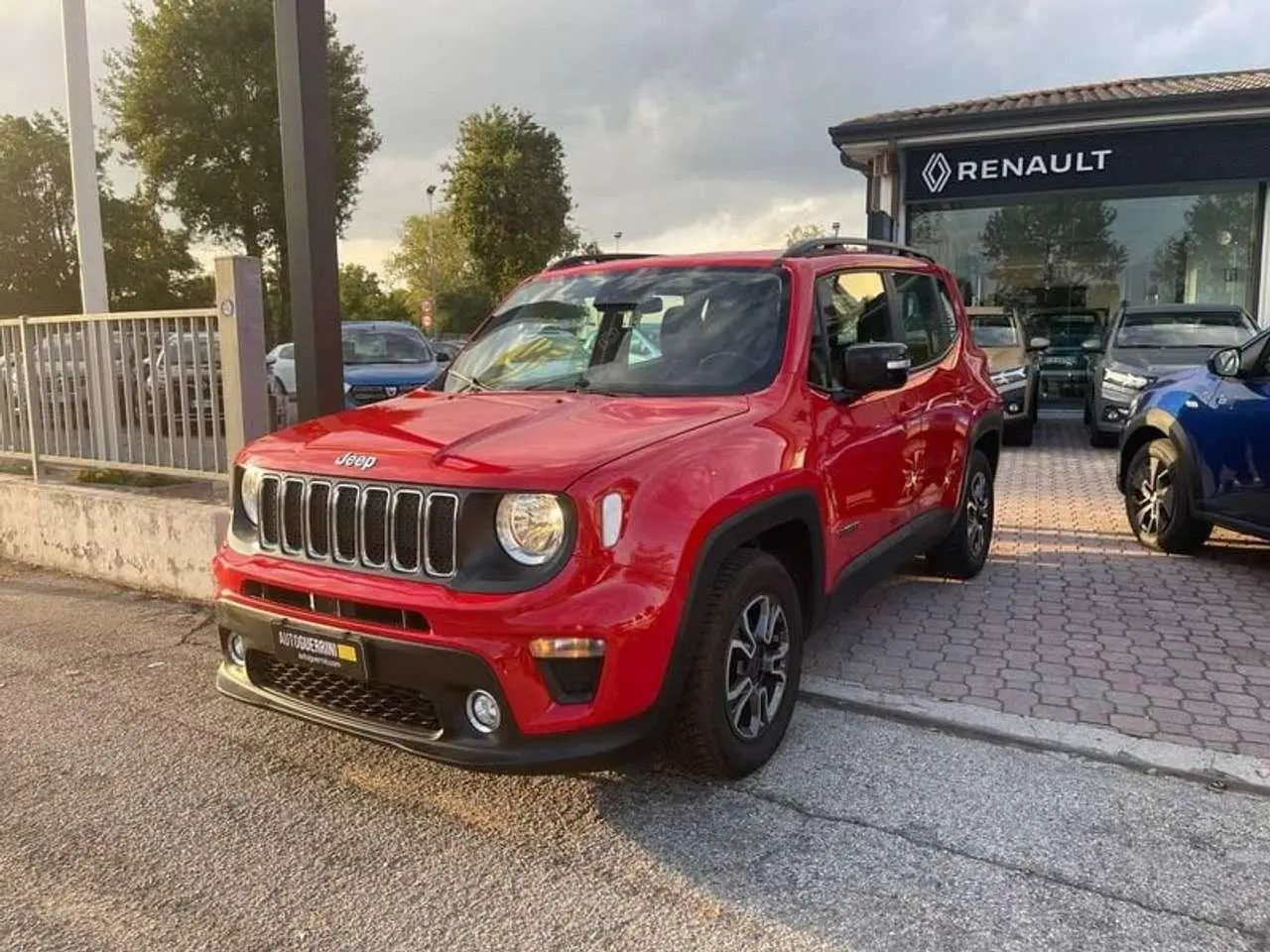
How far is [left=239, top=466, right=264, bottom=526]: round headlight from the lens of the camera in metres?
3.47

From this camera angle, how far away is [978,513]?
6125 mm

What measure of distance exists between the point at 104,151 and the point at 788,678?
3661 cm

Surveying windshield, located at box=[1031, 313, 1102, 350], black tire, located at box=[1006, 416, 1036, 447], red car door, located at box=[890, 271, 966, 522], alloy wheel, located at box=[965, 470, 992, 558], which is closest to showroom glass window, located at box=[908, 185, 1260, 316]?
windshield, located at box=[1031, 313, 1102, 350]

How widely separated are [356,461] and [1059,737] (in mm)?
2732

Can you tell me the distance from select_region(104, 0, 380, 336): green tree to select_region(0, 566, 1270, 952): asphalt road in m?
23.9

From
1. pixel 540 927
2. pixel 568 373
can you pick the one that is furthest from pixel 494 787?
pixel 568 373

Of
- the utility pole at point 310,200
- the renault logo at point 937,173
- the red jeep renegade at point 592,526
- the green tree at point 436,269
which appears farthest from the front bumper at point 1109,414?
the green tree at point 436,269

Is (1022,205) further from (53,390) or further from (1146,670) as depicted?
(53,390)

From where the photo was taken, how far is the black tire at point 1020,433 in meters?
12.3

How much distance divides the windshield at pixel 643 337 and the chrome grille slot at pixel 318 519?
42.3 inches

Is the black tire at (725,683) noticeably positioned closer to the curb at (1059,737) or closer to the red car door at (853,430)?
the red car door at (853,430)

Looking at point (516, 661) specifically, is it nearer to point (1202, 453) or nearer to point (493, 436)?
point (493, 436)

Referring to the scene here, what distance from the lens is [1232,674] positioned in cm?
446

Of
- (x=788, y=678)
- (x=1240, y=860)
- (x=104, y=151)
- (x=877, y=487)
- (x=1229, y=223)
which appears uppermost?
(x=104, y=151)
